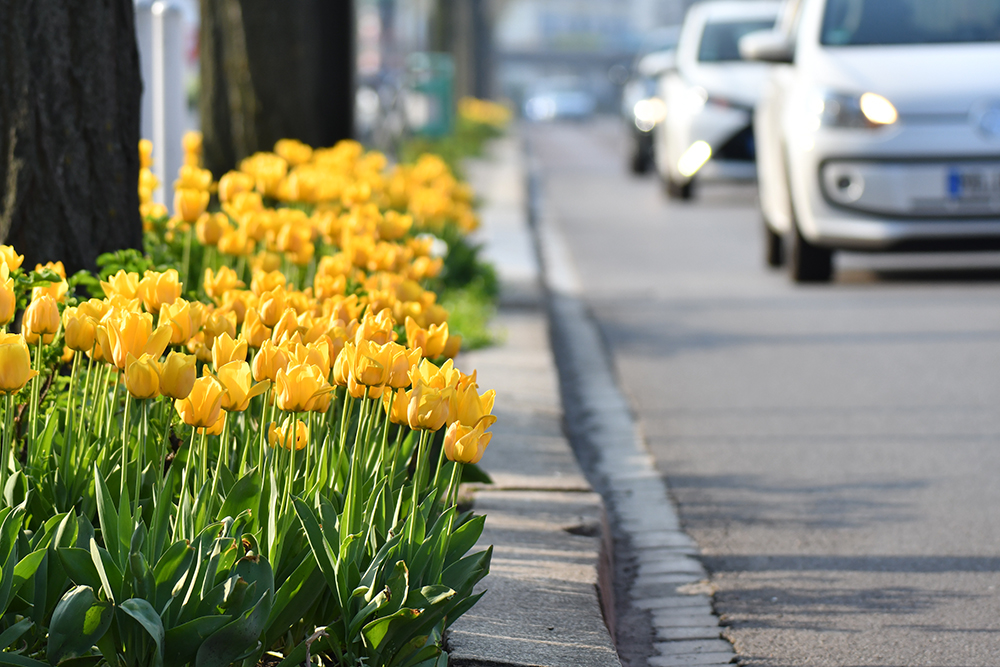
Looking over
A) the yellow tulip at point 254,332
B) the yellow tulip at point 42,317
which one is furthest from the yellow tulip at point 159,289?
the yellow tulip at point 42,317

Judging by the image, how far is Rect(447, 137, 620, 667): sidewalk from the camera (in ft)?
8.75

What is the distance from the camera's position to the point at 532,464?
4211 mm

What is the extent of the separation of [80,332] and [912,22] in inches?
257

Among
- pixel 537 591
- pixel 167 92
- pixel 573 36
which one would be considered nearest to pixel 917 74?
pixel 167 92

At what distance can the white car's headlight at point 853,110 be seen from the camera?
7579 mm

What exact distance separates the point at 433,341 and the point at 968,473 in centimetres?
231

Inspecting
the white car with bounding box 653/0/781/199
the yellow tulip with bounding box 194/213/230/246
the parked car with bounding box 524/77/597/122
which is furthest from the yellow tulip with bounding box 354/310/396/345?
the parked car with bounding box 524/77/597/122

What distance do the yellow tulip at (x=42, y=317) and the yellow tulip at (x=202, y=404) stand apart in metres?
0.40

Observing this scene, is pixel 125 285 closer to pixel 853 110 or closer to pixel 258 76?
pixel 853 110

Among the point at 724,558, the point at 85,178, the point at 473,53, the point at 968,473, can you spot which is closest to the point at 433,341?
the point at 724,558

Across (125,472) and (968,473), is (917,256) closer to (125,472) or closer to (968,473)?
(968,473)

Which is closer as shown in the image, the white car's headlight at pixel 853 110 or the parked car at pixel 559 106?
the white car's headlight at pixel 853 110

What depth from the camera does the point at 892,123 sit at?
756 cm

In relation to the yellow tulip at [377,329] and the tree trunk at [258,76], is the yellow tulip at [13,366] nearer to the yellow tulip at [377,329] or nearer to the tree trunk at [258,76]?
the yellow tulip at [377,329]
